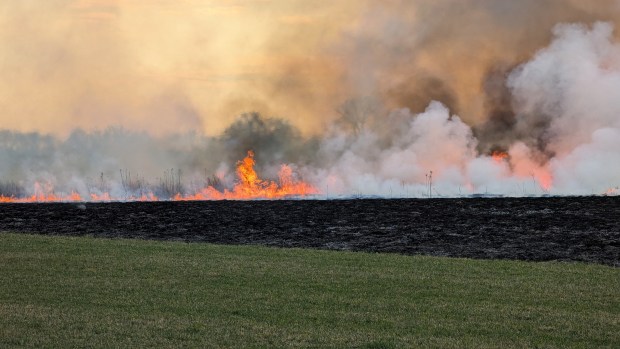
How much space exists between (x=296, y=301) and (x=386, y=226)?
97.5ft

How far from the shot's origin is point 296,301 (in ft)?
70.6

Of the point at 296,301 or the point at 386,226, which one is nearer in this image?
the point at 296,301

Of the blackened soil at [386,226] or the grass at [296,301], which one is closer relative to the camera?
the grass at [296,301]

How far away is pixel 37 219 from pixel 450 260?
130 ft

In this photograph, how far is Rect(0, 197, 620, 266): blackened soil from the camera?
3894 cm

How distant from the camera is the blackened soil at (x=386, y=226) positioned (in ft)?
128

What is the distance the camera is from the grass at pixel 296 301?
1664 centimetres

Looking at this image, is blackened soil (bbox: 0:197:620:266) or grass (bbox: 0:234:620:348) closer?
grass (bbox: 0:234:620:348)

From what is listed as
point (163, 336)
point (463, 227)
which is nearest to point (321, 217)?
point (463, 227)

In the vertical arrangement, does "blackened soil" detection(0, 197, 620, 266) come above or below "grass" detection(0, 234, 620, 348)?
above

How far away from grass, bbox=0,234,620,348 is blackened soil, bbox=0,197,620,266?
633 cm

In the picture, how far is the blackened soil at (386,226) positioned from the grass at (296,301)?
249 inches

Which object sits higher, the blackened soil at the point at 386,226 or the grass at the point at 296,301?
the blackened soil at the point at 386,226

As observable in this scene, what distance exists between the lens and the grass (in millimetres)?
16641
